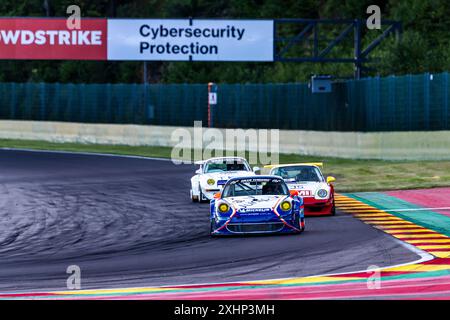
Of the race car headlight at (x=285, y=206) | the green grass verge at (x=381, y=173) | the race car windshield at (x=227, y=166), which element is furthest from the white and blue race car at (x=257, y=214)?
the green grass verge at (x=381, y=173)

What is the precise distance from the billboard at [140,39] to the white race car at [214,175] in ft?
64.0

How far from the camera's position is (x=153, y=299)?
12.3 metres

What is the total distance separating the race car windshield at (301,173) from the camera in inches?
916

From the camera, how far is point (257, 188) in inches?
790

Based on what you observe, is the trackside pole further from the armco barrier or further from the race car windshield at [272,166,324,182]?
the race car windshield at [272,166,324,182]

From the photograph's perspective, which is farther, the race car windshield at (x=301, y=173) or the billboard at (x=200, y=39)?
the billboard at (x=200, y=39)

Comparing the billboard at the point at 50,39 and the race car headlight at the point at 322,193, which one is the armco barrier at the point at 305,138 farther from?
the race car headlight at the point at 322,193

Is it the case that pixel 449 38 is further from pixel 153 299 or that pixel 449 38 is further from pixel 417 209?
pixel 153 299

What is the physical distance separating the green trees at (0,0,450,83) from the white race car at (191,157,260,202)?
19.5 meters

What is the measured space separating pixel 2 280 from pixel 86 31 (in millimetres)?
33394

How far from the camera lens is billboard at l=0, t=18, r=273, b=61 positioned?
46062 mm

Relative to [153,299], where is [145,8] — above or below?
above

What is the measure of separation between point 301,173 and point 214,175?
3043 mm
